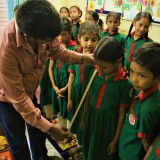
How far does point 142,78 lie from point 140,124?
220 millimetres

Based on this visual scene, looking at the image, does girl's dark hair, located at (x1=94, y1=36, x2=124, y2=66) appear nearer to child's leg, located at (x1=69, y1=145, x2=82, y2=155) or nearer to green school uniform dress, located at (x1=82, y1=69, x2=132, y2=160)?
green school uniform dress, located at (x1=82, y1=69, x2=132, y2=160)

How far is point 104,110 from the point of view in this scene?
1175 millimetres

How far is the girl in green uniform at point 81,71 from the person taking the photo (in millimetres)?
1366

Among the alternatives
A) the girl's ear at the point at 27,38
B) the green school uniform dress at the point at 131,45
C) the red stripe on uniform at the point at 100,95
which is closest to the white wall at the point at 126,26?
the green school uniform dress at the point at 131,45

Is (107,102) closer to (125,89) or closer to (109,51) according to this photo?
(125,89)

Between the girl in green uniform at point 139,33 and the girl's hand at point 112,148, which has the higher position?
the girl in green uniform at point 139,33

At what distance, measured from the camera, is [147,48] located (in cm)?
94

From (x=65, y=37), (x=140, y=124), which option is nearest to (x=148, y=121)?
(x=140, y=124)

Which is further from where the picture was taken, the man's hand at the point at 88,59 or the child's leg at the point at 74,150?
the child's leg at the point at 74,150

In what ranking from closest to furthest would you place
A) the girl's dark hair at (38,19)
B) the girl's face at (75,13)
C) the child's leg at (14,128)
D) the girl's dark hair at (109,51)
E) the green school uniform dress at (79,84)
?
the girl's dark hair at (38,19) < the girl's dark hair at (109,51) < the child's leg at (14,128) < the green school uniform dress at (79,84) < the girl's face at (75,13)

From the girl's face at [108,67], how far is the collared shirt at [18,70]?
34cm

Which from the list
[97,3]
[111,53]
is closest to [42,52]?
[111,53]

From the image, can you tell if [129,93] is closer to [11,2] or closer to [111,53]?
[111,53]

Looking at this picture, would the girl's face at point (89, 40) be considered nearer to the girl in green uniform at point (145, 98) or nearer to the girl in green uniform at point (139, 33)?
the girl in green uniform at point (145, 98)
